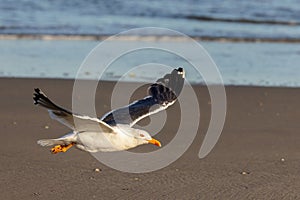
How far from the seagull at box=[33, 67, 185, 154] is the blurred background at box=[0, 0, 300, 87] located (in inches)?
257

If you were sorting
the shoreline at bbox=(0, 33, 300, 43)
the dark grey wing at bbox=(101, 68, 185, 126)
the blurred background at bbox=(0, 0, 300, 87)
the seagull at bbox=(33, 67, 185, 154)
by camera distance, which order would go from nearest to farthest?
the seagull at bbox=(33, 67, 185, 154) < the dark grey wing at bbox=(101, 68, 185, 126) < the blurred background at bbox=(0, 0, 300, 87) < the shoreline at bbox=(0, 33, 300, 43)

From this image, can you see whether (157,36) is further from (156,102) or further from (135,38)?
(156,102)

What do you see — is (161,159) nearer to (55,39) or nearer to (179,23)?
(55,39)

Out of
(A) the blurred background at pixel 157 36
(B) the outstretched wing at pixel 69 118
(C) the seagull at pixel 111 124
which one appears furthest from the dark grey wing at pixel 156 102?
(A) the blurred background at pixel 157 36

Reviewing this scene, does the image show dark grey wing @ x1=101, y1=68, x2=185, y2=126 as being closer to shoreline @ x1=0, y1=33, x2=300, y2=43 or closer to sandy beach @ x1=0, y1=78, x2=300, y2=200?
sandy beach @ x1=0, y1=78, x2=300, y2=200

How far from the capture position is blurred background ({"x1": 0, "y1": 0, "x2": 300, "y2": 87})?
51.3 ft

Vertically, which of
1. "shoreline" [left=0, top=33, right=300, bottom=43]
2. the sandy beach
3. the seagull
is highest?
"shoreline" [left=0, top=33, right=300, bottom=43]

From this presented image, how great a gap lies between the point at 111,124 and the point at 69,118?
2.37ft

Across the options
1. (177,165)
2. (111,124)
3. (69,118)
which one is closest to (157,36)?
(177,165)

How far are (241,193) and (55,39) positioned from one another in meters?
12.9

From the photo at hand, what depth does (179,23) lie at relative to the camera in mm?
24859

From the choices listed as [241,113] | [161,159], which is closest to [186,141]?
[161,159]

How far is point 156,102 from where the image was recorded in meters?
8.01

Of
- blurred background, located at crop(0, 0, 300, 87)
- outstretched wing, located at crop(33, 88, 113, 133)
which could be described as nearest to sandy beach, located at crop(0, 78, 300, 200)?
outstretched wing, located at crop(33, 88, 113, 133)
